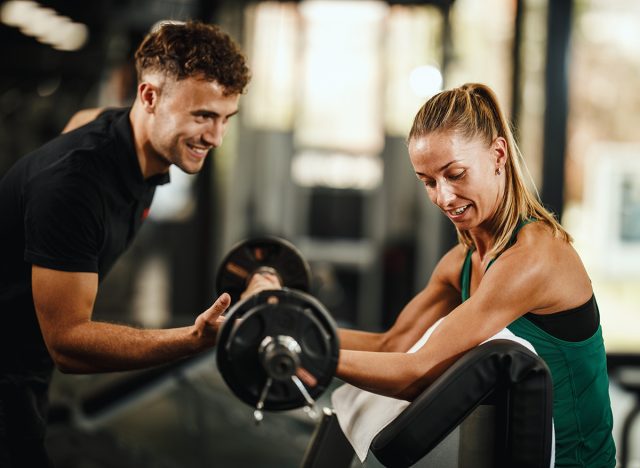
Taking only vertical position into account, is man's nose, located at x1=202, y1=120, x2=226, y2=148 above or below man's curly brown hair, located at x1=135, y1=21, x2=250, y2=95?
below

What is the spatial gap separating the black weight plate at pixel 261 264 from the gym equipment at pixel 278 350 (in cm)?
58

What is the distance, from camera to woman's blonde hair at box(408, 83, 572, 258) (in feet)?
4.15

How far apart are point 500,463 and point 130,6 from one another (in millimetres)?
3769

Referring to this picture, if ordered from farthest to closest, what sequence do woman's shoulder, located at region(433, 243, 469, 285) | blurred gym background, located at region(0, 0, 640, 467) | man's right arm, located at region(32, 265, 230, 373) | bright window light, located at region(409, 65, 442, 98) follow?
bright window light, located at region(409, 65, 442, 98), blurred gym background, located at region(0, 0, 640, 467), woman's shoulder, located at region(433, 243, 469, 285), man's right arm, located at region(32, 265, 230, 373)

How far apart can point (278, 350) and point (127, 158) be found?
0.73 metres

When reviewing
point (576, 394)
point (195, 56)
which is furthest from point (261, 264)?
point (576, 394)

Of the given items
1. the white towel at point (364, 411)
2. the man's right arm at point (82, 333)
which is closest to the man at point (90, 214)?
the man's right arm at point (82, 333)

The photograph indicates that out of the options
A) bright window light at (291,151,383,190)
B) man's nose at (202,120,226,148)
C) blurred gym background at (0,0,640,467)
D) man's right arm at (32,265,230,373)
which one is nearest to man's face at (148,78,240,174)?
man's nose at (202,120,226,148)

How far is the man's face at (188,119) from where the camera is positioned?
1.54 metres

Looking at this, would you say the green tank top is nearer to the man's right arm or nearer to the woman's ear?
the woman's ear

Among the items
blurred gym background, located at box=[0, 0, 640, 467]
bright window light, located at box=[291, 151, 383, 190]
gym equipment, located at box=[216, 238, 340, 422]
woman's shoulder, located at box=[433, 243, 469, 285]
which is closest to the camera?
gym equipment, located at box=[216, 238, 340, 422]

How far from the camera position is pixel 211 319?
1253 mm

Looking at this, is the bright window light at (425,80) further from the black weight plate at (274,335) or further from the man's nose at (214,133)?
the black weight plate at (274,335)

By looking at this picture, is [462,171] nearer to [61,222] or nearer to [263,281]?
[263,281]
